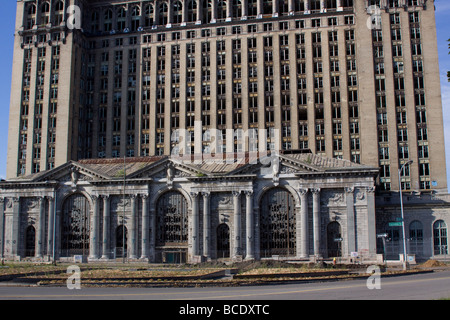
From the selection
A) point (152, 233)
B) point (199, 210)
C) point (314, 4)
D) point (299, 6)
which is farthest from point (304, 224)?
point (299, 6)

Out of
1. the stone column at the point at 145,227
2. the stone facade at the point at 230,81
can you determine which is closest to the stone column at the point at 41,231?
the stone column at the point at 145,227

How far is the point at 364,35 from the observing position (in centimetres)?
9869

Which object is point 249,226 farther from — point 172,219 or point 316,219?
point 172,219

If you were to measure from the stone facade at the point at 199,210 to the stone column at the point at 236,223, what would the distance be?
5.5 inches

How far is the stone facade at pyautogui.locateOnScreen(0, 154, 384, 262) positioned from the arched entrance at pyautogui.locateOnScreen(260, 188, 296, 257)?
141 mm

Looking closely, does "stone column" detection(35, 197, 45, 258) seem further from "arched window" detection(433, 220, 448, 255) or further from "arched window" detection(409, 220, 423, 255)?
"arched window" detection(433, 220, 448, 255)

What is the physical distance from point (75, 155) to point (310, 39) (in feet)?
182

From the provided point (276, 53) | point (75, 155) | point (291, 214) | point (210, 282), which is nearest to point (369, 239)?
point (291, 214)

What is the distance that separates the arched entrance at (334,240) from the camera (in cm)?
6781

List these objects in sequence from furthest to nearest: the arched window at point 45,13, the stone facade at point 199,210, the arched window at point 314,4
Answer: the arched window at point 45,13 < the arched window at point 314,4 < the stone facade at point 199,210

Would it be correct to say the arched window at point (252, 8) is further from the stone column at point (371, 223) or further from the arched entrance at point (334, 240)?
the arched entrance at point (334, 240)

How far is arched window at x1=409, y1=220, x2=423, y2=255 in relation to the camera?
78.3 m

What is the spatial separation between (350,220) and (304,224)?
619 centimetres

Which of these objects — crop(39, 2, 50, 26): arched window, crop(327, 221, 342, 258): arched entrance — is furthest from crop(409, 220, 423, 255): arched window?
crop(39, 2, 50, 26): arched window
